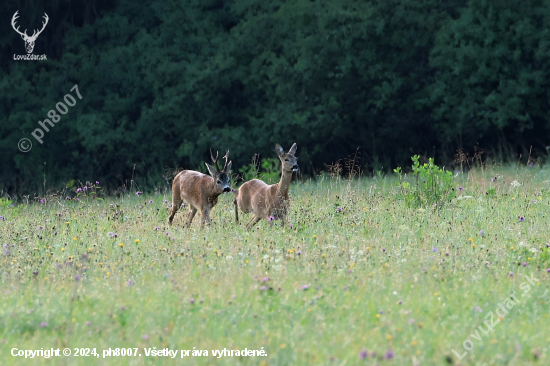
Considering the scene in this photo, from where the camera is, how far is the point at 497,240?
7.76m

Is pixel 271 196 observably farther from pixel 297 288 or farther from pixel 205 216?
pixel 297 288

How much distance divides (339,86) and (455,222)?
11931 mm

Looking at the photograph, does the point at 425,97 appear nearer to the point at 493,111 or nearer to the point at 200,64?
the point at 493,111

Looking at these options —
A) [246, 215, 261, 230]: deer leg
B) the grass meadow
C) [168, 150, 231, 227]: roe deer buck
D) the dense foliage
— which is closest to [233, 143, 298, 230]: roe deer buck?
[246, 215, 261, 230]: deer leg

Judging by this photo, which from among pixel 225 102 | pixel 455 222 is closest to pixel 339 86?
pixel 225 102

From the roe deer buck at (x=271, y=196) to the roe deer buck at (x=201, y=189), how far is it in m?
0.40

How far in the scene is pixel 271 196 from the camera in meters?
9.30

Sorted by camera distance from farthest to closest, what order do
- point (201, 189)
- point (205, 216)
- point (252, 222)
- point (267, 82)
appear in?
point (267, 82), point (201, 189), point (205, 216), point (252, 222)

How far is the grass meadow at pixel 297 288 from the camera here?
15.7 feet

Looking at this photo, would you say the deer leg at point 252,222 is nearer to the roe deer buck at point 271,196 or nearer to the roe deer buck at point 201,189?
the roe deer buck at point 271,196

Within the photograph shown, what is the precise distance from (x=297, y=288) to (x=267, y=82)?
1489 centimetres

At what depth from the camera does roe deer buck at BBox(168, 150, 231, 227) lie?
30.9 feet

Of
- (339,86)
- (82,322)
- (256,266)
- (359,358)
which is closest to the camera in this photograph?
(359,358)

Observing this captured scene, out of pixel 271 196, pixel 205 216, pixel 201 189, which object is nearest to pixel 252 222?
pixel 271 196
